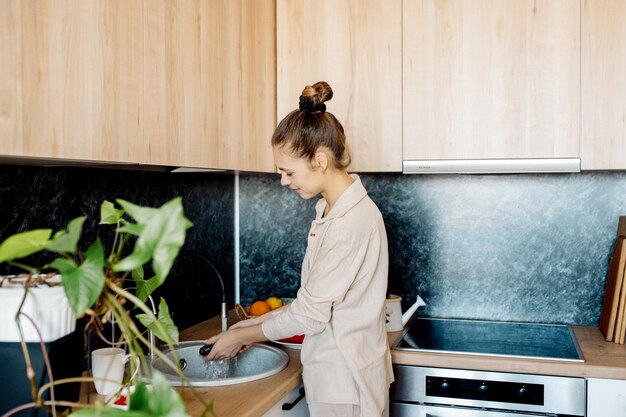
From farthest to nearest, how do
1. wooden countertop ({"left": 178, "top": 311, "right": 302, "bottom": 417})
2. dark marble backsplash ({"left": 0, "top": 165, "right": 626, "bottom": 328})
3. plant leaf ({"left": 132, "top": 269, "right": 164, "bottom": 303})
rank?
dark marble backsplash ({"left": 0, "top": 165, "right": 626, "bottom": 328}) < wooden countertop ({"left": 178, "top": 311, "right": 302, "bottom": 417}) < plant leaf ({"left": 132, "top": 269, "right": 164, "bottom": 303})

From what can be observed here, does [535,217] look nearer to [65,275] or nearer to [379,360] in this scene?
[379,360]

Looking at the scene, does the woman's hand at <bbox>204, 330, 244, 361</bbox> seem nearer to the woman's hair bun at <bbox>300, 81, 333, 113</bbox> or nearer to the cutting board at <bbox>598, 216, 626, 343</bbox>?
the woman's hair bun at <bbox>300, 81, 333, 113</bbox>

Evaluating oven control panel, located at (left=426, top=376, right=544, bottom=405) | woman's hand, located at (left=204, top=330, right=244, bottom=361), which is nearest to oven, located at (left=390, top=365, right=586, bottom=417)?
oven control panel, located at (left=426, top=376, right=544, bottom=405)

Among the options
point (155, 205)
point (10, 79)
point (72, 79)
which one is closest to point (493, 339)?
point (155, 205)

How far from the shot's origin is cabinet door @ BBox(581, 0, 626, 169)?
2.07 meters

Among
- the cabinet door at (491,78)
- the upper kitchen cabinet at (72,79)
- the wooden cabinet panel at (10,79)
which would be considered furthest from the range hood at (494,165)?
the wooden cabinet panel at (10,79)

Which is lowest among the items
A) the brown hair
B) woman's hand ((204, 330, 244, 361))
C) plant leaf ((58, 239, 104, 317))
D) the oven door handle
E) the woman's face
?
the oven door handle

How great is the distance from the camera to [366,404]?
182 cm

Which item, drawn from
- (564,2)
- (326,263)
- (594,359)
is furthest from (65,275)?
(564,2)

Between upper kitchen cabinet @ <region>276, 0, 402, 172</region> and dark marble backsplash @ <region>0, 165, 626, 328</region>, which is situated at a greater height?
upper kitchen cabinet @ <region>276, 0, 402, 172</region>

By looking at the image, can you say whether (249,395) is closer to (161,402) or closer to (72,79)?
(72,79)

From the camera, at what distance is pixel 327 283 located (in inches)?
70.9

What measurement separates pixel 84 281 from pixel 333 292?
3.66ft

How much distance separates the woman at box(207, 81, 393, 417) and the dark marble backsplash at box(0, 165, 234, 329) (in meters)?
0.52
